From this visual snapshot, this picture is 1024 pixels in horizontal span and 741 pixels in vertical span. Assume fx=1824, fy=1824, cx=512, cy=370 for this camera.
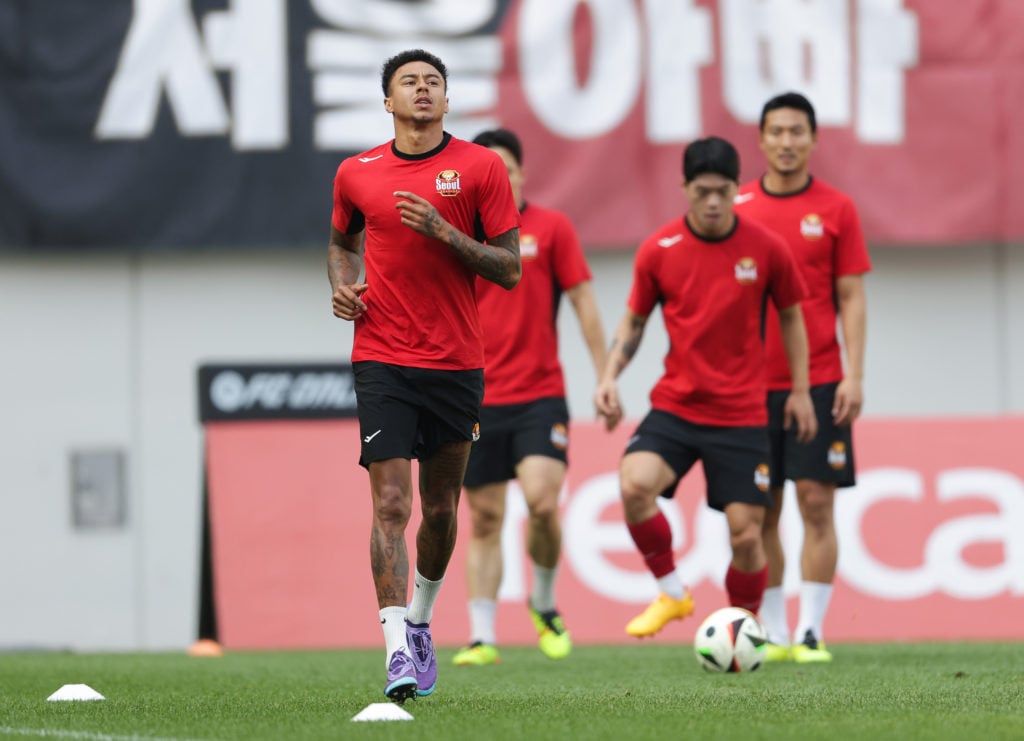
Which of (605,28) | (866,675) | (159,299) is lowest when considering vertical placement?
(866,675)

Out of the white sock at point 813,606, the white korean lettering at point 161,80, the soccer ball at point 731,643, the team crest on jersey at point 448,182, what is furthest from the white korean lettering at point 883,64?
the team crest on jersey at point 448,182

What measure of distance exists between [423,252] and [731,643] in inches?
95.6

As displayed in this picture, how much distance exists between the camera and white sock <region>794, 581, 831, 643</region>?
8.80 meters

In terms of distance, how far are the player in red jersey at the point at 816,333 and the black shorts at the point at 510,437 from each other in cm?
108

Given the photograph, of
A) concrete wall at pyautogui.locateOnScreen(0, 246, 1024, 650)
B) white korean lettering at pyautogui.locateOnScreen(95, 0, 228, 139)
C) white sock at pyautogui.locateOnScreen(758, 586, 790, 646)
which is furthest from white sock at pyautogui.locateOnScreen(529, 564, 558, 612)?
white korean lettering at pyautogui.locateOnScreen(95, 0, 228, 139)

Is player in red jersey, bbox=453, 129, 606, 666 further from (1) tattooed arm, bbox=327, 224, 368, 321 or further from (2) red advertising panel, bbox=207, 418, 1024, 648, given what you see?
(1) tattooed arm, bbox=327, 224, 368, 321

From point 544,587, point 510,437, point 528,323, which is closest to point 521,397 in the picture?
point 510,437

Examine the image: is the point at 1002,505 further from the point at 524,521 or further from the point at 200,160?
the point at 200,160

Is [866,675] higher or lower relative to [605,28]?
lower

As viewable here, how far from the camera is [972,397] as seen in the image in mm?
14109

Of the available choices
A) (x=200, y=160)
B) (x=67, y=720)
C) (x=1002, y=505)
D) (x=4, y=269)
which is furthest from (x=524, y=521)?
(x=67, y=720)

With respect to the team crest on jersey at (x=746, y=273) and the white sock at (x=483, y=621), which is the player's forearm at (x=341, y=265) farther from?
the white sock at (x=483, y=621)

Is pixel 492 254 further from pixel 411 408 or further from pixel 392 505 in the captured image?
pixel 392 505

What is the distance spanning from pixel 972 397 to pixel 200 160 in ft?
20.2
